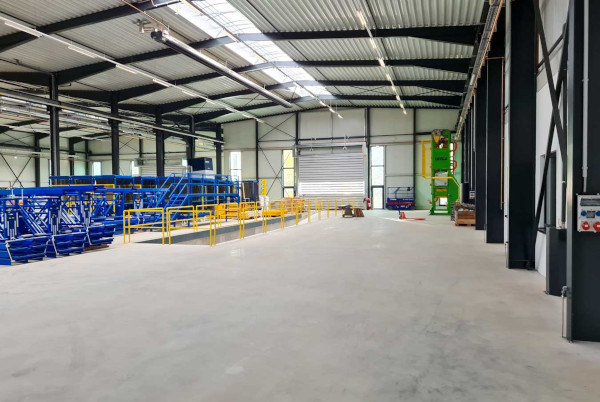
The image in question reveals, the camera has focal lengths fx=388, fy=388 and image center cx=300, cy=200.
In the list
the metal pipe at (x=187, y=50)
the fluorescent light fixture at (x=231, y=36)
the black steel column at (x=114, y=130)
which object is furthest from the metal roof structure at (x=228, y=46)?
the metal pipe at (x=187, y=50)

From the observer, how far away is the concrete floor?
3297 millimetres

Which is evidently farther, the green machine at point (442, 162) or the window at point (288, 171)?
the window at point (288, 171)

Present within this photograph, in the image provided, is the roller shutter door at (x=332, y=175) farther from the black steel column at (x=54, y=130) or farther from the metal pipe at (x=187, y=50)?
the black steel column at (x=54, y=130)

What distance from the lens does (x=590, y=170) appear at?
4277 millimetres

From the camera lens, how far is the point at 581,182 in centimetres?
436

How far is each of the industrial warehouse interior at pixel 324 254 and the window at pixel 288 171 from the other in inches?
473

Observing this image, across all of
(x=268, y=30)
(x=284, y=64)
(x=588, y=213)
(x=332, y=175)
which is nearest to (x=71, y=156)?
(x=332, y=175)

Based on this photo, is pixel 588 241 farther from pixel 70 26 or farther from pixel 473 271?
pixel 70 26

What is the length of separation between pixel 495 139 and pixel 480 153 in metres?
3.53

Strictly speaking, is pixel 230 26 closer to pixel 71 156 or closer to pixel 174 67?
pixel 174 67

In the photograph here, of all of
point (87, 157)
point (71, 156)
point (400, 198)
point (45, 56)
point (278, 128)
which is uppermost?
point (45, 56)

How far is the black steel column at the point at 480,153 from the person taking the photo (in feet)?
49.5

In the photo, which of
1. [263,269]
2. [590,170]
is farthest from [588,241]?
[263,269]

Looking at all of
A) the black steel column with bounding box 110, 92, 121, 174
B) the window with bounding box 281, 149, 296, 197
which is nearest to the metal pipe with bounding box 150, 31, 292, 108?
the black steel column with bounding box 110, 92, 121, 174
